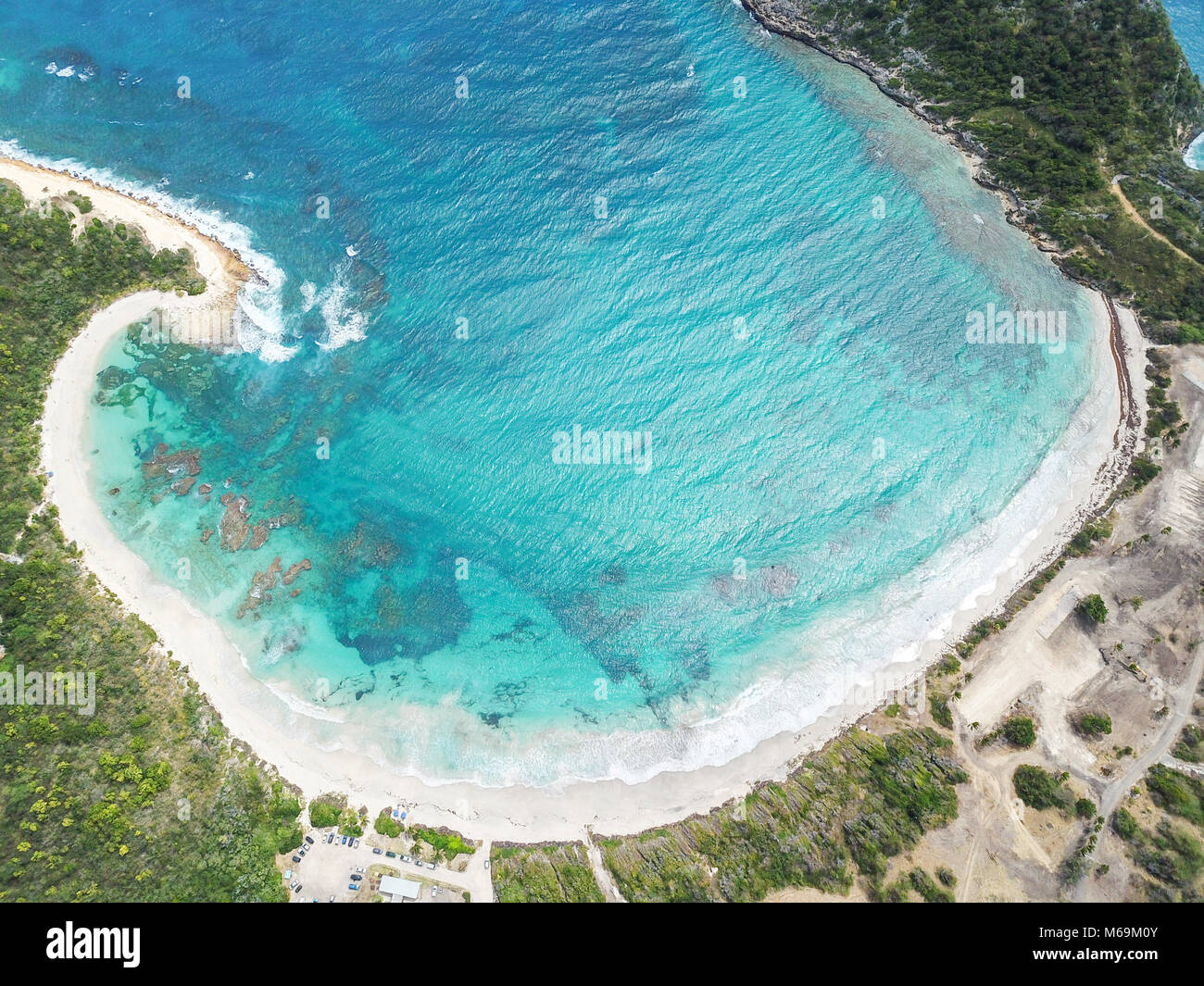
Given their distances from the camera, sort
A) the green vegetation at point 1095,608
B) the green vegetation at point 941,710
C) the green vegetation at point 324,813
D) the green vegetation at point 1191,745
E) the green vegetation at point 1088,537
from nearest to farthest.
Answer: the green vegetation at point 324,813 < the green vegetation at point 1191,745 < the green vegetation at point 941,710 < the green vegetation at point 1095,608 < the green vegetation at point 1088,537

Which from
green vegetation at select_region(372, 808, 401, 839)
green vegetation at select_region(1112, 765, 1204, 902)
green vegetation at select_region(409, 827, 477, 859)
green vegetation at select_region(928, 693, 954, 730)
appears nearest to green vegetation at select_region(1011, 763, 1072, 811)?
green vegetation at select_region(1112, 765, 1204, 902)

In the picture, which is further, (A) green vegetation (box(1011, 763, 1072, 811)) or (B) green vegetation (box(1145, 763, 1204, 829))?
(A) green vegetation (box(1011, 763, 1072, 811))

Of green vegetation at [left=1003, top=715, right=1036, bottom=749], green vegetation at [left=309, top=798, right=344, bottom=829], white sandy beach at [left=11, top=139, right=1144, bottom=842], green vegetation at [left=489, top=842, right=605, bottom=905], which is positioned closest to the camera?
green vegetation at [left=489, top=842, right=605, bottom=905]

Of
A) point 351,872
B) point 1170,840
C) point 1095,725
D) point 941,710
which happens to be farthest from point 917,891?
point 351,872

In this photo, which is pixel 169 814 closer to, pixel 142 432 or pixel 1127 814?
pixel 142 432

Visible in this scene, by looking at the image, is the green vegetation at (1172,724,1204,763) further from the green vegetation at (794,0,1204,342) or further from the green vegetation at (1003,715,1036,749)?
the green vegetation at (794,0,1204,342)

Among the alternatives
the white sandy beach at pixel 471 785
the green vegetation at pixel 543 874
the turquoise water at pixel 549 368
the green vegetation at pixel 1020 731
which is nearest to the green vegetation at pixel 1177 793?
the green vegetation at pixel 1020 731

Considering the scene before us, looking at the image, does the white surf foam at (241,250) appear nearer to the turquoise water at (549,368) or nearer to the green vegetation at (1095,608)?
the turquoise water at (549,368)
